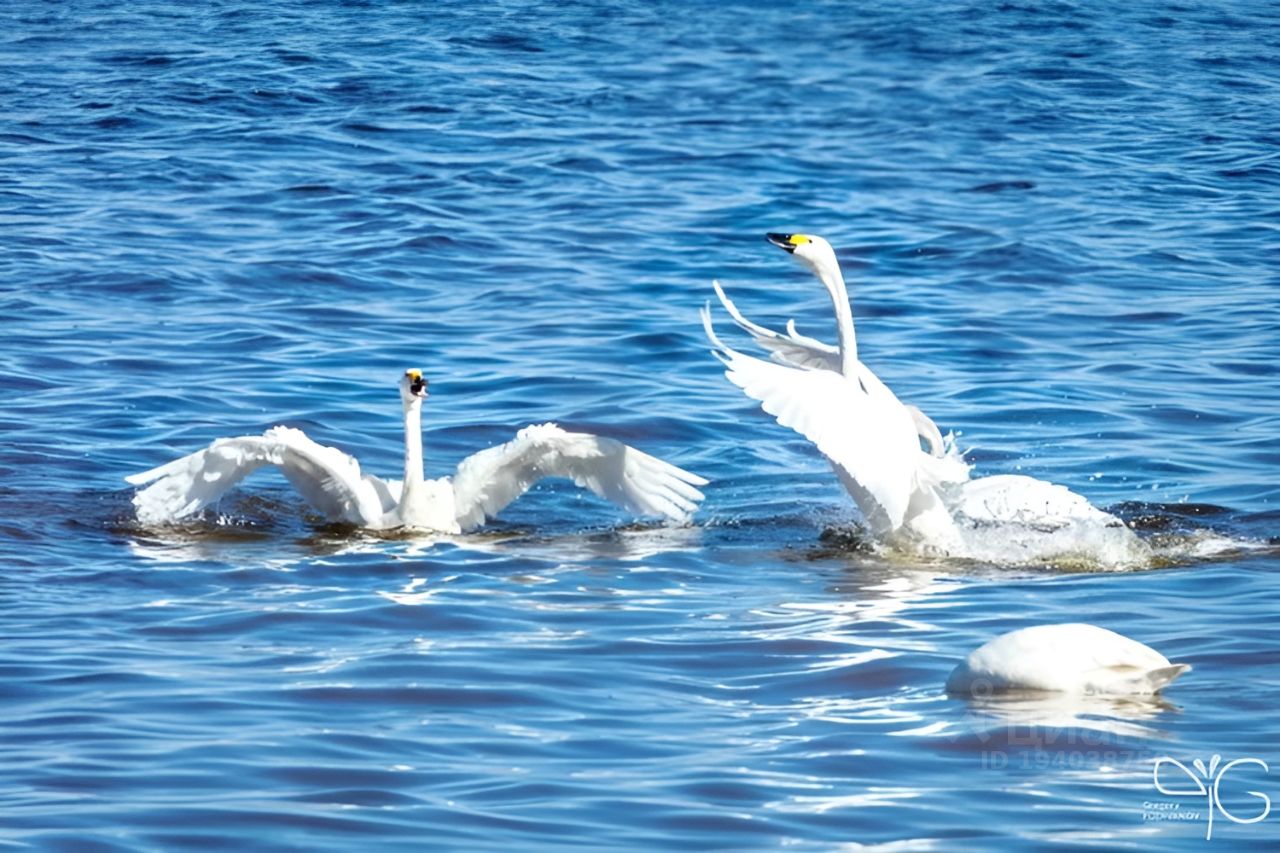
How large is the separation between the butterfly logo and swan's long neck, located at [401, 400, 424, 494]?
16.3 feet

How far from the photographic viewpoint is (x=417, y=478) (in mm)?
10836

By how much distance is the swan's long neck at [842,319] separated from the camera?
36.3ft

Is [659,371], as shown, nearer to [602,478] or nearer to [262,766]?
[602,478]

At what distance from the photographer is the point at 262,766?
6695mm

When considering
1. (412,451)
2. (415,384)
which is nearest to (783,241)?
(415,384)

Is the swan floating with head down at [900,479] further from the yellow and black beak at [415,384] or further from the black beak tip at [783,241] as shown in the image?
the yellow and black beak at [415,384]

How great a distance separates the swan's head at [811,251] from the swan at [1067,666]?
4068mm

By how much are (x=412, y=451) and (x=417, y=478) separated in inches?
7.6

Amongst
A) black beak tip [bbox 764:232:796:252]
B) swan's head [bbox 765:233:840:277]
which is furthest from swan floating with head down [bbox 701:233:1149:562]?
swan's head [bbox 765:233:840:277]

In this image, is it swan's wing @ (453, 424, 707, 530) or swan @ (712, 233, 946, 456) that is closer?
swan's wing @ (453, 424, 707, 530)

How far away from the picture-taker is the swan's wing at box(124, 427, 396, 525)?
1047 centimetres

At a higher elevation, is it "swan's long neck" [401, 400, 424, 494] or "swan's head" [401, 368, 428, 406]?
"swan's head" [401, 368, 428, 406]

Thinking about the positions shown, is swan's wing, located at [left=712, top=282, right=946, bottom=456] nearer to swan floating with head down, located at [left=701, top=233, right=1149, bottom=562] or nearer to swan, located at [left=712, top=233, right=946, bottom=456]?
swan, located at [left=712, top=233, right=946, bottom=456]

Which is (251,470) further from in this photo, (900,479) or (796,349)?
(900,479)
